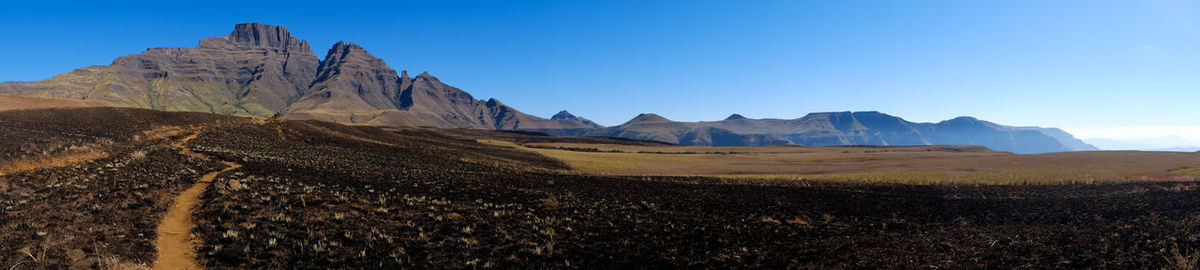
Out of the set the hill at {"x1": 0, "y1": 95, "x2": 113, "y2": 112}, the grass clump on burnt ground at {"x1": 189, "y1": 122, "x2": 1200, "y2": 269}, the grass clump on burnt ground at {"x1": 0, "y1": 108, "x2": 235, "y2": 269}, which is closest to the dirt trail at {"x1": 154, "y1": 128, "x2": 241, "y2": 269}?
the grass clump on burnt ground at {"x1": 0, "y1": 108, "x2": 235, "y2": 269}

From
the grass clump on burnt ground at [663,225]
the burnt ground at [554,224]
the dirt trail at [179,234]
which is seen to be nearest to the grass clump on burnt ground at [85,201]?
the burnt ground at [554,224]

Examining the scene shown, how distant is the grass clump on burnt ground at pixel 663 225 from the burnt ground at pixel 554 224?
8 centimetres

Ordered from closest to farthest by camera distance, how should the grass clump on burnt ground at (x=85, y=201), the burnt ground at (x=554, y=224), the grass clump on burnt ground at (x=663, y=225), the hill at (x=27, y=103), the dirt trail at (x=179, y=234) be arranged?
1. the grass clump on burnt ground at (x=85, y=201)
2. the dirt trail at (x=179, y=234)
3. the burnt ground at (x=554, y=224)
4. the grass clump on burnt ground at (x=663, y=225)
5. the hill at (x=27, y=103)

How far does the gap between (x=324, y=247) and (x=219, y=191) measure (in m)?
8.85

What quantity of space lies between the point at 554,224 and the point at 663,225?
163 inches

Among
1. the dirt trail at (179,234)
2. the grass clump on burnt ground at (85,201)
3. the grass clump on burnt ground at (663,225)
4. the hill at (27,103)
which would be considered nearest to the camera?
the grass clump on burnt ground at (85,201)

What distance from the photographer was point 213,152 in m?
28.3

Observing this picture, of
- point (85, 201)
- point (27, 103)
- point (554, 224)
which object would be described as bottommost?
point (554, 224)

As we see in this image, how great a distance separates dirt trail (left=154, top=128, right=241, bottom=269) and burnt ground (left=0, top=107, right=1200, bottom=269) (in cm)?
28

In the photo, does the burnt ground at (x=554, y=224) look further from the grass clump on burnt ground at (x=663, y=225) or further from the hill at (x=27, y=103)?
the hill at (x=27, y=103)

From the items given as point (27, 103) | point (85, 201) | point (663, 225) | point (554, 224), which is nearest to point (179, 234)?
point (85, 201)

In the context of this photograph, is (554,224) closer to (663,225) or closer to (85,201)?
(663,225)

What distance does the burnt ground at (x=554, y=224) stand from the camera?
1091 centimetres

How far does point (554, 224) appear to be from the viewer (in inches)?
637
